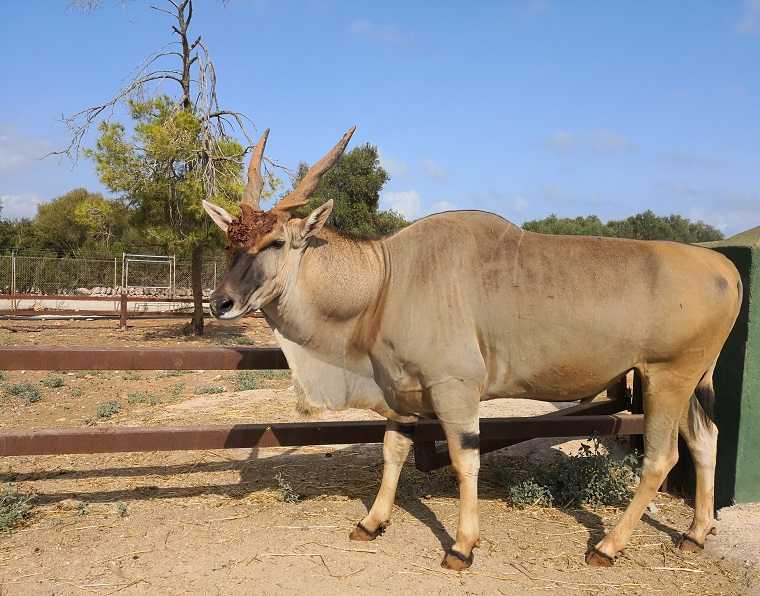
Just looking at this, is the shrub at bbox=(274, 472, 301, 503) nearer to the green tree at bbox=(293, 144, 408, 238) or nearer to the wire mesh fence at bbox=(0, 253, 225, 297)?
the wire mesh fence at bbox=(0, 253, 225, 297)

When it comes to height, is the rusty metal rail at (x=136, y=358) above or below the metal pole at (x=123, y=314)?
above

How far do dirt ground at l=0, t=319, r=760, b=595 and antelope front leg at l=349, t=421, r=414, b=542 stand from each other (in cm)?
10

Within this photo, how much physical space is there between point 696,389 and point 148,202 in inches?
645

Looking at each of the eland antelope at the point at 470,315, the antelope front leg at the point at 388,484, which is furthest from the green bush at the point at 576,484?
the antelope front leg at the point at 388,484

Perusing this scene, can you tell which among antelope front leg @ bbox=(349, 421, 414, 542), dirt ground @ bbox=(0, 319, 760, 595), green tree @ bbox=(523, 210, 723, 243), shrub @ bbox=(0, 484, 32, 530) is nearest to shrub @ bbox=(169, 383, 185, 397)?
dirt ground @ bbox=(0, 319, 760, 595)

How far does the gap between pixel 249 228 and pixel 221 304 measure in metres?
0.55

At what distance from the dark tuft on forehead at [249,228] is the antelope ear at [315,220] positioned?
0.22 meters

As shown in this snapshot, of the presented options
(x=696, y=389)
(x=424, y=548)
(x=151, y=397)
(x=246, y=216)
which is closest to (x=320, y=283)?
(x=246, y=216)

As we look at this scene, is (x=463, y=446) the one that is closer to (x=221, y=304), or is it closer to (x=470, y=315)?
(x=470, y=315)

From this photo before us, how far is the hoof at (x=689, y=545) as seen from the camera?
15.0 ft

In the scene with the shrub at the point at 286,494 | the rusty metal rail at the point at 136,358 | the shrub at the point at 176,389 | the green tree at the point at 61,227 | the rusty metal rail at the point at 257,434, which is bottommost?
the shrub at the point at 176,389

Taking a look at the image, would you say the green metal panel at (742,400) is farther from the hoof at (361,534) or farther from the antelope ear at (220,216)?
the antelope ear at (220,216)

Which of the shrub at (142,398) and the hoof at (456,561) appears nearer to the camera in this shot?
the hoof at (456,561)

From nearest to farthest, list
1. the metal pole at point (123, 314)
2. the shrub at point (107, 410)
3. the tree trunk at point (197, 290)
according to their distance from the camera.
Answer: the shrub at point (107, 410)
the tree trunk at point (197, 290)
the metal pole at point (123, 314)
